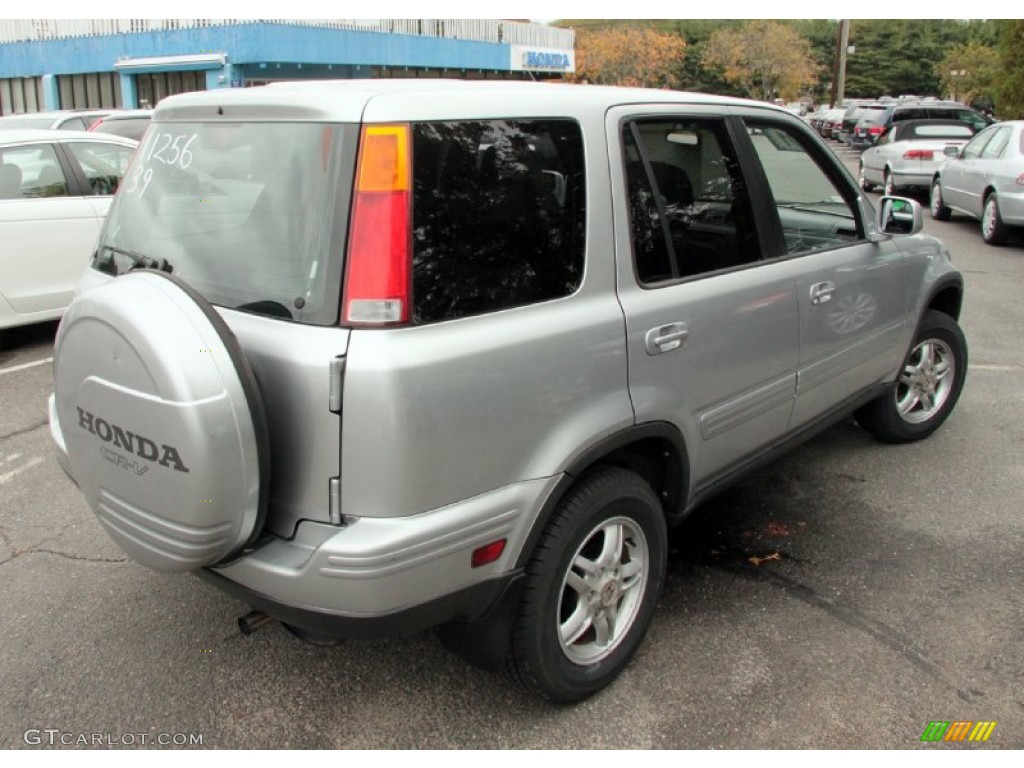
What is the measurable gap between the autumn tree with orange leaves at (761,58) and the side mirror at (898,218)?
68.5 metres

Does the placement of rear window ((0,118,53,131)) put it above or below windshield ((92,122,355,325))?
above

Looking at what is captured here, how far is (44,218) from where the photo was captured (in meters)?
6.30

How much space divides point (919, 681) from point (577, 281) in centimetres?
171

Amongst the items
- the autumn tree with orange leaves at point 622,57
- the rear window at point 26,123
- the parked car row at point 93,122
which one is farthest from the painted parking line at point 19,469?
the autumn tree with orange leaves at point 622,57

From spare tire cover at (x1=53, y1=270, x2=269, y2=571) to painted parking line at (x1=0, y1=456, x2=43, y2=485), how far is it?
253 cm

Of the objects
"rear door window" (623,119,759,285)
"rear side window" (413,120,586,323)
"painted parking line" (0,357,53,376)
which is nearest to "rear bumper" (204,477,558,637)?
"rear side window" (413,120,586,323)

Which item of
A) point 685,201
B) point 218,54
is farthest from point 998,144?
point 218,54

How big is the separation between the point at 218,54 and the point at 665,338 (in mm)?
24179

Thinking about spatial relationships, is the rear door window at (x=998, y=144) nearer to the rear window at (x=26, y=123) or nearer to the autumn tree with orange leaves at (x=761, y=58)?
the rear window at (x=26, y=123)

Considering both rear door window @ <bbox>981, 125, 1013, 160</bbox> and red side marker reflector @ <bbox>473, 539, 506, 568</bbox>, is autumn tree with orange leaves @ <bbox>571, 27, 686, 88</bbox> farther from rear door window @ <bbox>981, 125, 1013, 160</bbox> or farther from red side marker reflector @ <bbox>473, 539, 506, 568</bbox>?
red side marker reflector @ <bbox>473, 539, 506, 568</bbox>

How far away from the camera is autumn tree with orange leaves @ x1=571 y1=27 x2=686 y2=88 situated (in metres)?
51.4

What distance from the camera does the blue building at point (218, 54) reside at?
23.9m

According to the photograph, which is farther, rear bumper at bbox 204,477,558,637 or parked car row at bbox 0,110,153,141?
parked car row at bbox 0,110,153,141
